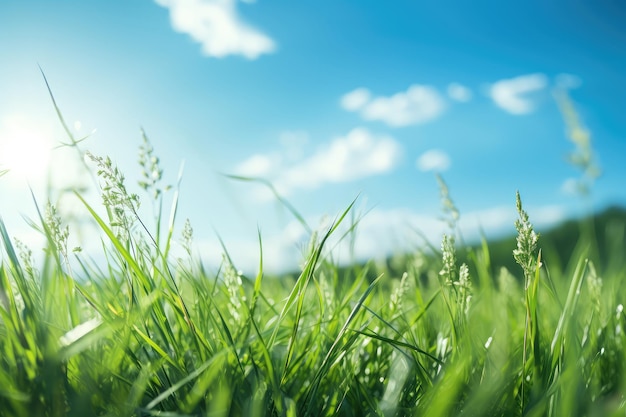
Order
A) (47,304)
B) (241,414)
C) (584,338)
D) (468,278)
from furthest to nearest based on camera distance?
(584,338), (47,304), (468,278), (241,414)

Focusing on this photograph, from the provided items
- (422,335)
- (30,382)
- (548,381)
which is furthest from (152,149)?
(548,381)

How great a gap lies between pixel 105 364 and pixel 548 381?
0.98m

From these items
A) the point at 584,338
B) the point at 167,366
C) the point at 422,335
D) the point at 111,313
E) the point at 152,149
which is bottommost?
the point at 584,338

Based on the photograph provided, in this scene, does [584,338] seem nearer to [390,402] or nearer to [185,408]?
[390,402]

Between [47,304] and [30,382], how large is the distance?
419mm

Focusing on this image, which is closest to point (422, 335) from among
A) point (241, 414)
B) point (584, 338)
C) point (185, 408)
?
point (584, 338)

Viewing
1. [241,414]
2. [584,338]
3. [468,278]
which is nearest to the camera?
[241,414]

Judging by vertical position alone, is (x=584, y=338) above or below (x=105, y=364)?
below

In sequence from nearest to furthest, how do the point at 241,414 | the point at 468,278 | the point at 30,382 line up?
the point at 30,382, the point at 241,414, the point at 468,278

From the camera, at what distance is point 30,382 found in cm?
105

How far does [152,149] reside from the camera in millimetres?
1353

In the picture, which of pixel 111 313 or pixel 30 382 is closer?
pixel 30 382

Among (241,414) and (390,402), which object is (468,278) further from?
(241,414)

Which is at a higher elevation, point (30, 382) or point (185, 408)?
point (30, 382)
